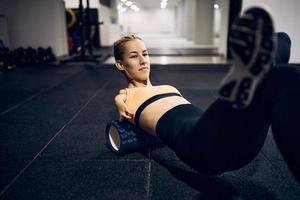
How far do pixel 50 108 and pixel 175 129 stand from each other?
2.18m

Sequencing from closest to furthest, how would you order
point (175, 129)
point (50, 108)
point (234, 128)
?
point (234, 128) → point (175, 129) → point (50, 108)

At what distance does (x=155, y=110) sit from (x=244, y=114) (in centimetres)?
62

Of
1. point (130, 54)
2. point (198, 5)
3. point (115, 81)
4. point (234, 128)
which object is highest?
point (198, 5)

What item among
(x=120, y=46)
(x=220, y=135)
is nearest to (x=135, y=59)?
(x=120, y=46)

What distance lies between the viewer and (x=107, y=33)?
12.8 metres

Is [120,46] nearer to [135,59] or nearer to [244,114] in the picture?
[135,59]

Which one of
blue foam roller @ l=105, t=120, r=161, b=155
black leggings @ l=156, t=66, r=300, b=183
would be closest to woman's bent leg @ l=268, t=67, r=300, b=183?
black leggings @ l=156, t=66, r=300, b=183

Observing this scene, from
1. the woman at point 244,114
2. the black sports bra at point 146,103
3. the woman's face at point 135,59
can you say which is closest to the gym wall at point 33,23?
the woman's face at point 135,59

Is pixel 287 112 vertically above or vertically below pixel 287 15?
below

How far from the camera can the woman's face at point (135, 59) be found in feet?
5.74

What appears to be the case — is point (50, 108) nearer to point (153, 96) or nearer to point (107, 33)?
point (153, 96)

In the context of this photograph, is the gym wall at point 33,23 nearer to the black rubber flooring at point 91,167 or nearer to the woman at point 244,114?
the black rubber flooring at point 91,167

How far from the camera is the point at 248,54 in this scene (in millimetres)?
882

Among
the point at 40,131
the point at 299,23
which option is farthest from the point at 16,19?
the point at 299,23
